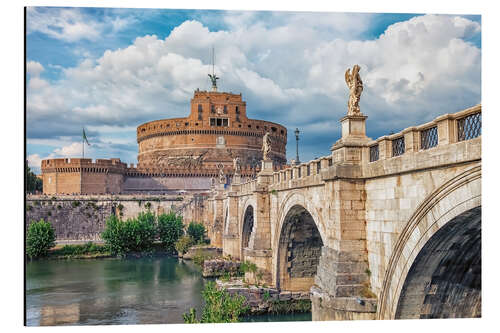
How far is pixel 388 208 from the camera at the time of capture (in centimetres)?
916

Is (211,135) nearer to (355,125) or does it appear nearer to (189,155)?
(189,155)

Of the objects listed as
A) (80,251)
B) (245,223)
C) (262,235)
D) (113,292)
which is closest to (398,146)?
(262,235)

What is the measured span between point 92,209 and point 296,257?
33413mm

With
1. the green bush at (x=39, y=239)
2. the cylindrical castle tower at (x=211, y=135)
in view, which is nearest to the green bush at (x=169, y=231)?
the green bush at (x=39, y=239)

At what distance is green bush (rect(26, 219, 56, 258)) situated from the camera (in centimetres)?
3634

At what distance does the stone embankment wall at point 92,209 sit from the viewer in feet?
152

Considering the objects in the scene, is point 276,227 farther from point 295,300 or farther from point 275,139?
point 275,139

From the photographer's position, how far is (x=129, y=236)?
126 feet

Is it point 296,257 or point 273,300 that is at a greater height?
point 296,257

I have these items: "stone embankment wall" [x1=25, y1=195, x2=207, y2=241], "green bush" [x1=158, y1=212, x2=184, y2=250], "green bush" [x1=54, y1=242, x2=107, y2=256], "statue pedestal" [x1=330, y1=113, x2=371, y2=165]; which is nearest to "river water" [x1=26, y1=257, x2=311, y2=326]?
"green bush" [x1=54, y1=242, x2=107, y2=256]
